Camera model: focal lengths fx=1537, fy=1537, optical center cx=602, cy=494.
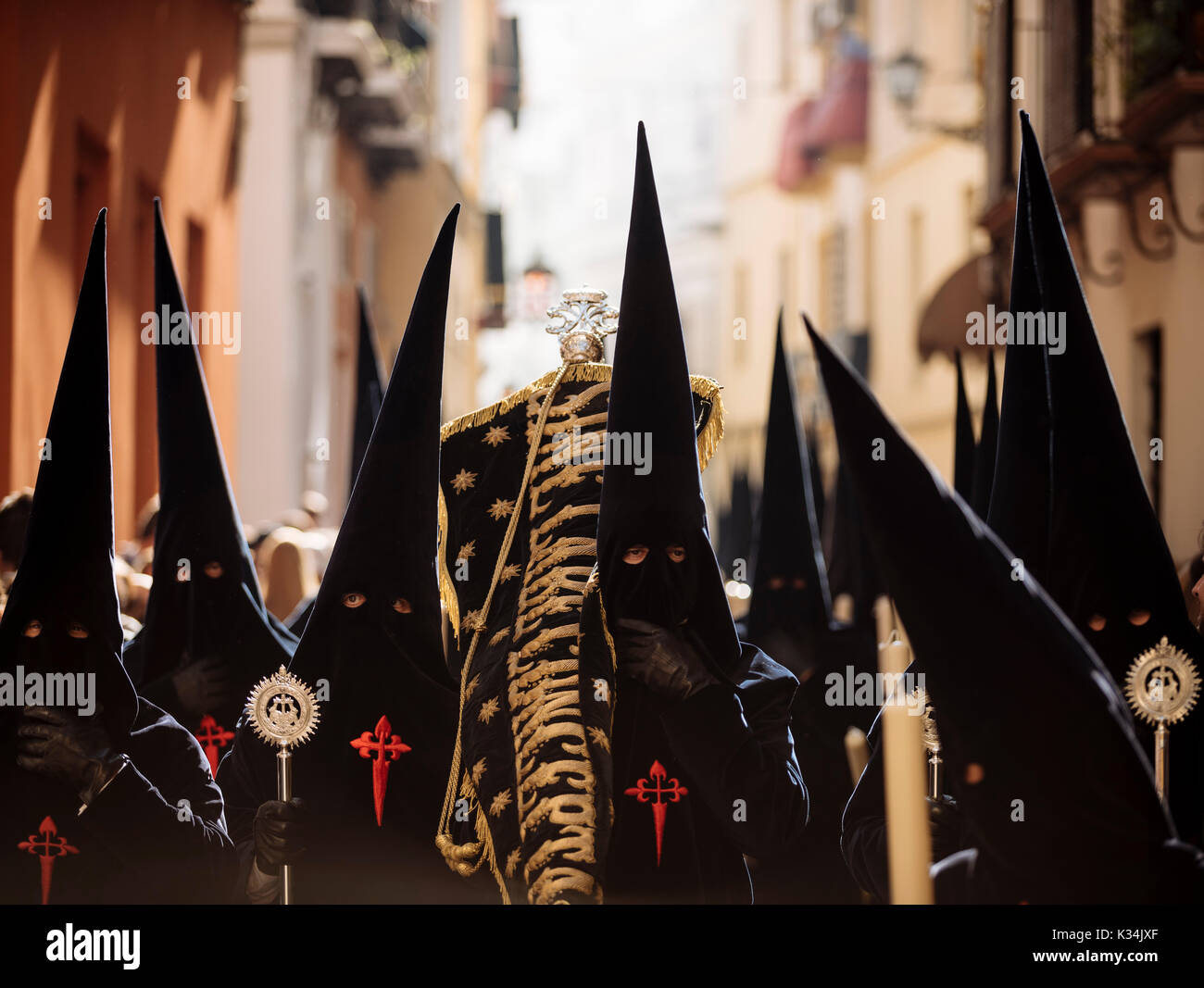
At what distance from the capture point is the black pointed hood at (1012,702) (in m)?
2.53

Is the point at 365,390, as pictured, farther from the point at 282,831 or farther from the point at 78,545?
the point at 282,831

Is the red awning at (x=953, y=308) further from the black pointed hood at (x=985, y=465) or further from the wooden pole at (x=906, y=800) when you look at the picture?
the wooden pole at (x=906, y=800)

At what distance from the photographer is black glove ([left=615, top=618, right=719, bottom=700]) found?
3.28 metres

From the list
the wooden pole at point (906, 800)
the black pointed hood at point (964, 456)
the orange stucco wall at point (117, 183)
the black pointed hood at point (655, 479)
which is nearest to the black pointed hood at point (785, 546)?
the black pointed hood at point (964, 456)

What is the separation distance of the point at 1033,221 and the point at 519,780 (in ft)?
5.43

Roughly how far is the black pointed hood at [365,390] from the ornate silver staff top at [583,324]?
2.16 metres

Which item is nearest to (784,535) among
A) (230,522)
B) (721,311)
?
(230,522)

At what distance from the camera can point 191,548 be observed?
175 inches

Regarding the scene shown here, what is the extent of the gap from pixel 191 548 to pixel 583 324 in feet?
4.64

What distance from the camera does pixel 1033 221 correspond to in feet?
11.1

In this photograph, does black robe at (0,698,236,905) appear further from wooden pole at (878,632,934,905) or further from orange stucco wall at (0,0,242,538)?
orange stucco wall at (0,0,242,538)

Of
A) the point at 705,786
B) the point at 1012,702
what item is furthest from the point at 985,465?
the point at 1012,702

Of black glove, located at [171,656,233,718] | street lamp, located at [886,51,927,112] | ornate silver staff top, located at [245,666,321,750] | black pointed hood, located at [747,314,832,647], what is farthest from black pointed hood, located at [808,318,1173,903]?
street lamp, located at [886,51,927,112]
